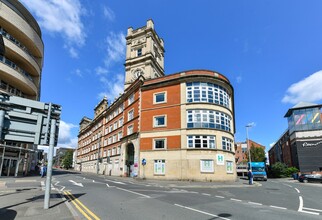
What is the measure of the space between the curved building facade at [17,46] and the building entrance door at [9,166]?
28.0ft

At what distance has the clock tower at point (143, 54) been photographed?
4348cm

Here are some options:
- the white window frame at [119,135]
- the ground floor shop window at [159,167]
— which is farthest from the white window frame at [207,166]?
the white window frame at [119,135]

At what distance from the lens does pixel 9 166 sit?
1072 inches

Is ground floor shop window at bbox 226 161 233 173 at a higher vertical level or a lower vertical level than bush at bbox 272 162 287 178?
higher

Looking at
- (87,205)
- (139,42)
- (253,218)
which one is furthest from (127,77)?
(253,218)

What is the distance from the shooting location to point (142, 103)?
33625 mm

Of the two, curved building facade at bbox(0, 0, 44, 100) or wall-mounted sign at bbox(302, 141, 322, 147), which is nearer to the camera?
curved building facade at bbox(0, 0, 44, 100)

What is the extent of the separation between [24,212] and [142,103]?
26349mm

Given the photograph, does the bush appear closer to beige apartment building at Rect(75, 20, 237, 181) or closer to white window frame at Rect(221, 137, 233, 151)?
beige apartment building at Rect(75, 20, 237, 181)

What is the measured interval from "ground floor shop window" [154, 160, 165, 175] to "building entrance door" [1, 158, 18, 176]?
18.2 m

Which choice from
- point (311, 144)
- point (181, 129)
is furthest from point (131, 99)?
point (311, 144)

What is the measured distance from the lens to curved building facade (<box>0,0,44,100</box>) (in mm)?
25781

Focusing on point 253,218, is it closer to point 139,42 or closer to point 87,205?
point 87,205

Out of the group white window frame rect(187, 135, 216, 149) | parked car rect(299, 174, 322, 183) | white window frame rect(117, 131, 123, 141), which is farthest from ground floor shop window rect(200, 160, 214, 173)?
white window frame rect(117, 131, 123, 141)
